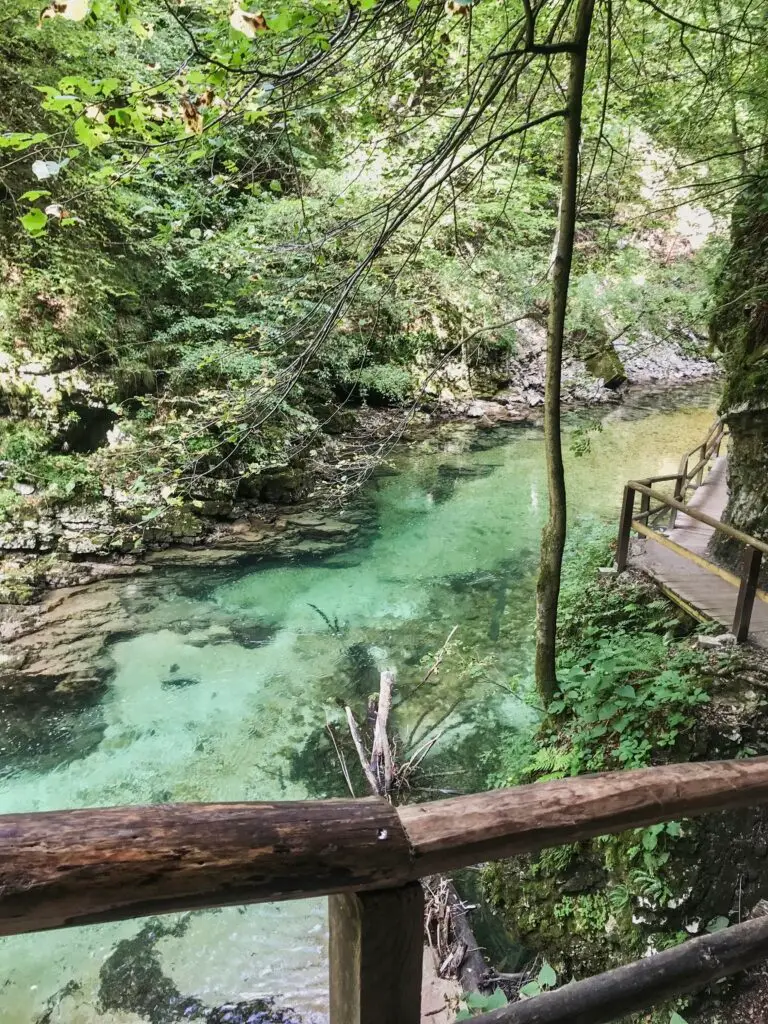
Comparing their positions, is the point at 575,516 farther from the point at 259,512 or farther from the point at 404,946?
the point at 404,946

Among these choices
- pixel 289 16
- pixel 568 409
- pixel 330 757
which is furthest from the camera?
pixel 568 409

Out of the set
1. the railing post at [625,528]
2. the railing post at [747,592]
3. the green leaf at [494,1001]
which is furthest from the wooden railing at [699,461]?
the green leaf at [494,1001]

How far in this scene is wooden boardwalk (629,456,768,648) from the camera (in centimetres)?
504

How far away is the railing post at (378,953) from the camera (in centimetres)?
113

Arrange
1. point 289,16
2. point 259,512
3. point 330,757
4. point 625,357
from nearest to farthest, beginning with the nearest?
point 289,16
point 330,757
point 259,512
point 625,357

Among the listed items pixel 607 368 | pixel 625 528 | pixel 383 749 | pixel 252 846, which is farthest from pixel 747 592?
pixel 607 368

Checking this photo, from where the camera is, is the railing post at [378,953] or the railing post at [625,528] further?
the railing post at [625,528]

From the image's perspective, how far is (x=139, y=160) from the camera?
8.75ft

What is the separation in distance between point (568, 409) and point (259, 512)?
11155 mm

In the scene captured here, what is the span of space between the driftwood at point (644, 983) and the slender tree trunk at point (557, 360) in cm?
292

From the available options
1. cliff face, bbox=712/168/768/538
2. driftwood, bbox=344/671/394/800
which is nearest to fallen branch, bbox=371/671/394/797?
driftwood, bbox=344/671/394/800

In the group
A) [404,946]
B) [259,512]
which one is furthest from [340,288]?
[259,512]

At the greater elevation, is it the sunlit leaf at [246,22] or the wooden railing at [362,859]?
the sunlit leaf at [246,22]

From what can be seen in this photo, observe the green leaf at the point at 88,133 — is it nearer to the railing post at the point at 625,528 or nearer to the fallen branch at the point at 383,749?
the fallen branch at the point at 383,749
